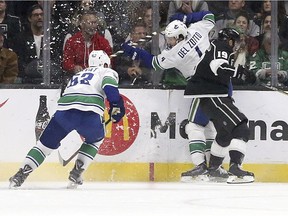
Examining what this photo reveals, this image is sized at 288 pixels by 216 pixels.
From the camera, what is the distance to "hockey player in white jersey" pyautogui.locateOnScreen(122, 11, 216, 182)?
8531mm

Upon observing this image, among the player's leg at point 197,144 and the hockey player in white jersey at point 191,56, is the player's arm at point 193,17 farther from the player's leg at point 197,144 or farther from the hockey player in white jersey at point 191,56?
the player's leg at point 197,144

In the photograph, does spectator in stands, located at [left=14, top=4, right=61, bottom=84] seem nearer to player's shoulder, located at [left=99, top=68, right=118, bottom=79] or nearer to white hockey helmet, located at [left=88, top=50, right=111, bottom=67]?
white hockey helmet, located at [left=88, top=50, right=111, bottom=67]

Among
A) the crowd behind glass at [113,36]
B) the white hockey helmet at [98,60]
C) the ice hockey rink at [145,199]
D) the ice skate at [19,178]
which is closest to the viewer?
the ice hockey rink at [145,199]

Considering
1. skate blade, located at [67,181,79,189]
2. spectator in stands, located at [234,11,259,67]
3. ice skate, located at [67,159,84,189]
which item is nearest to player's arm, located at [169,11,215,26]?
spectator in stands, located at [234,11,259,67]

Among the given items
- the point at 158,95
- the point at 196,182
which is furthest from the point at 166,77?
the point at 196,182

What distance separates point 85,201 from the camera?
617 cm

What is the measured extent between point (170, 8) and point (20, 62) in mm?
1324

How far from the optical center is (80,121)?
764cm

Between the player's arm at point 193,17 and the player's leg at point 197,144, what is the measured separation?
68 cm

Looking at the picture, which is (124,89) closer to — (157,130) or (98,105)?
(157,130)

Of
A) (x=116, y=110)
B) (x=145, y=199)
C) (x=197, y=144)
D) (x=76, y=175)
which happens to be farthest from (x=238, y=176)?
(x=145, y=199)

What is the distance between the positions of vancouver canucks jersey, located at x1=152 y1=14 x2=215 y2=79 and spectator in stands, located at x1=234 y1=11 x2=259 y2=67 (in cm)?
25

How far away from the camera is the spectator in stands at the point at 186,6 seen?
8.79m

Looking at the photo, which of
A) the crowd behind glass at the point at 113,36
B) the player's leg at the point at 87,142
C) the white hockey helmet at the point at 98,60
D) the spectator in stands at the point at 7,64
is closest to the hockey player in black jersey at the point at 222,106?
the crowd behind glass at the point at 113,36
